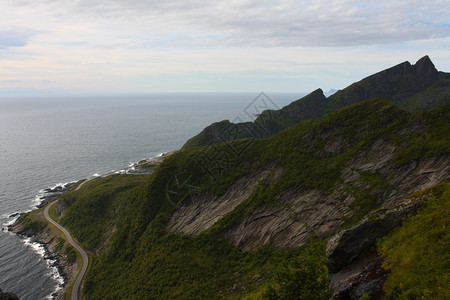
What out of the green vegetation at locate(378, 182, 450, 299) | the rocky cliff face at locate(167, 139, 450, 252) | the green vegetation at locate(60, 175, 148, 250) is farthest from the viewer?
the green vegetation at locate(60, 175, 148, 250)

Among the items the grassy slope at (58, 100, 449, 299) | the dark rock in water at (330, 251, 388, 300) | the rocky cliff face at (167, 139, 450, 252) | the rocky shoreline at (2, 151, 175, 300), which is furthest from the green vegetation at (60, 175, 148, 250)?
the dark rock in water at (330, 251, 388, 300)

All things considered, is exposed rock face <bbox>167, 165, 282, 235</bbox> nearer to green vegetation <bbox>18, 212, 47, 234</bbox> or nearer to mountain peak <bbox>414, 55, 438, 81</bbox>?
green vegetation <bbox>18, 212, 47, 234</bbox>

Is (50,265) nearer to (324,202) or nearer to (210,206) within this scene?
(210,206)

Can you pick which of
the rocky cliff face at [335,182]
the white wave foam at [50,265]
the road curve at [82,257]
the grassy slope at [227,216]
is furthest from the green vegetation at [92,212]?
the rocky cliff face at [335,182]

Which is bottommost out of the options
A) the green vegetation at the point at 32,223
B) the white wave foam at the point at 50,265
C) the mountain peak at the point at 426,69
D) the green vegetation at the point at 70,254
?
the white wave foam at the point at 50,265

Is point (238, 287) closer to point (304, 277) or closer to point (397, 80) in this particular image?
point (304, 277)

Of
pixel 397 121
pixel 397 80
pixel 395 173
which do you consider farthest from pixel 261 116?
pixel 395 173

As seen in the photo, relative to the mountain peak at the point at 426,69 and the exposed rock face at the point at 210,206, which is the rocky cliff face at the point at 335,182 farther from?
the mountain peak at the point at 426,69
